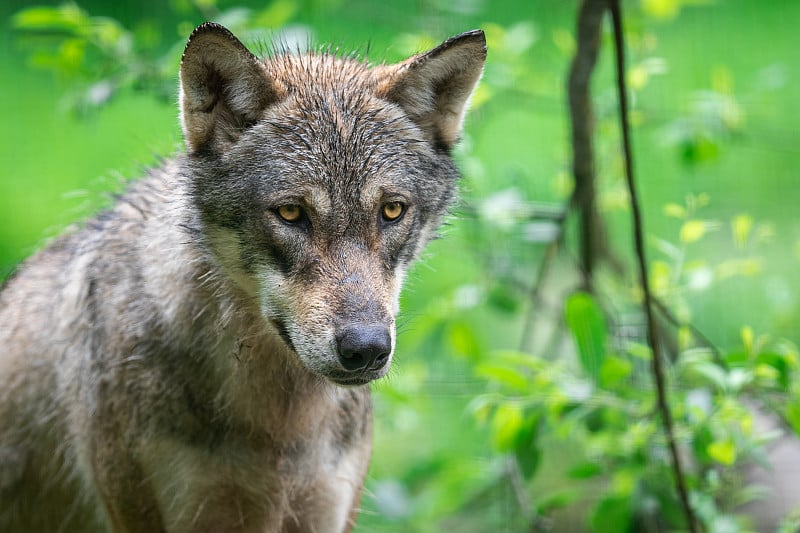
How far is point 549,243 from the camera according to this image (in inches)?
225

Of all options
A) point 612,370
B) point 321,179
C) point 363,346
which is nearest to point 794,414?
point 612,370

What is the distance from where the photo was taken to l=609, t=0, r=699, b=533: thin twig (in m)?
4.26

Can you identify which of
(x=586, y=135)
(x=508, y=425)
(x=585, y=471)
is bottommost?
(x=585, y=471)

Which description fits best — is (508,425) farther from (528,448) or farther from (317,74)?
(317,74)

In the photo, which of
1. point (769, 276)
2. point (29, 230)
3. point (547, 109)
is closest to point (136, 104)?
point (29, 230)

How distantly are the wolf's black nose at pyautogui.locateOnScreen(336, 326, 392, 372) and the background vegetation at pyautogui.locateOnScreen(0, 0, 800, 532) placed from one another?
2.78 ft

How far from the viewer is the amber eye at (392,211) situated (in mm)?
3451

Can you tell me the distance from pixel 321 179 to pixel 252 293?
0.51m

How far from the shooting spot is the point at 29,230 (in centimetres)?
755

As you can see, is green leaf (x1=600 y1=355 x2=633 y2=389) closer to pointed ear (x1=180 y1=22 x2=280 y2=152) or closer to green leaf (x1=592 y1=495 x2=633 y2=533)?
green leaf (x1=592 y1=495 x2=633 y2=533)

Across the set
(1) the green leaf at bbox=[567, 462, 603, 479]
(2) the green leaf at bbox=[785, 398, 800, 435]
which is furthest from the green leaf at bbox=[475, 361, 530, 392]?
(2) the green leaf at bbox=[785, 398, 800, 435]

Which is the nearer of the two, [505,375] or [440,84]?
[440,84]

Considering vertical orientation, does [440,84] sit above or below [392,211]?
above

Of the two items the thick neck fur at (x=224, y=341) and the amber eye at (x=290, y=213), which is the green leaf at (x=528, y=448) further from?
the amber eye at (x=290, y=213)
